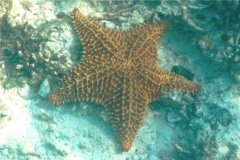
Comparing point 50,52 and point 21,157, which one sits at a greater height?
point 50,52

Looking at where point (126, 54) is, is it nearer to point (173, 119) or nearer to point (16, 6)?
point (173, 119)

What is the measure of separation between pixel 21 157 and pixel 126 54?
142 inches

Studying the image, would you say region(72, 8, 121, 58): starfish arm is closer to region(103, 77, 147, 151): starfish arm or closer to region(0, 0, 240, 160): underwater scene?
region(0, 0, 240, 160): underwater scene

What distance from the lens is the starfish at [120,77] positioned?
600cm

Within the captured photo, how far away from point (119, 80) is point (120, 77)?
0.23 feet

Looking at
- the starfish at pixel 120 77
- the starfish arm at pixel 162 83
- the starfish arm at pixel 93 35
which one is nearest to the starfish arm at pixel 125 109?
the starfish at pixel 120 77

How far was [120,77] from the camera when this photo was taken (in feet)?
19.6

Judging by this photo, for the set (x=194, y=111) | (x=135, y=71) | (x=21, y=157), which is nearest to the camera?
(x=135, y=71)

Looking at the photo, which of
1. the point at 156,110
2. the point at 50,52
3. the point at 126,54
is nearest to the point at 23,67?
the point at 50,52

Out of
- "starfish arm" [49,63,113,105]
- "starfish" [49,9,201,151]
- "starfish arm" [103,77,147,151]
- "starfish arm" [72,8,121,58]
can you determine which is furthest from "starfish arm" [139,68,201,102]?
"starfish arm" [72,8,121,58]

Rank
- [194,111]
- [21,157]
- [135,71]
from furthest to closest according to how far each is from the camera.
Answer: [21,157]
[194,111]
[135,71]

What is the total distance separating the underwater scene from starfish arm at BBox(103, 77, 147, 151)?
0.02 meters

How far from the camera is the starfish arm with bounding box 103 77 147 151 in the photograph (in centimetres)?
599

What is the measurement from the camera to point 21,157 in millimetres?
6977
